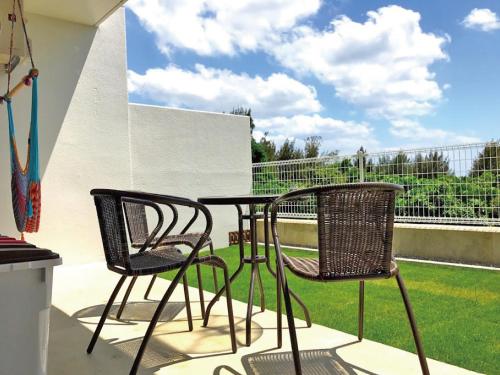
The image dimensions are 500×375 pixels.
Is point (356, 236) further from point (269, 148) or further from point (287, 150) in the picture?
point (269, 148)

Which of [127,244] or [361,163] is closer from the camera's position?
[127,244]

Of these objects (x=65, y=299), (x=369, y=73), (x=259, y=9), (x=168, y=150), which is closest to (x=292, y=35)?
(x=259, y=9)

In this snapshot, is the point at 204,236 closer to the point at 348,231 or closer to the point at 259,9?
the point at 348,231

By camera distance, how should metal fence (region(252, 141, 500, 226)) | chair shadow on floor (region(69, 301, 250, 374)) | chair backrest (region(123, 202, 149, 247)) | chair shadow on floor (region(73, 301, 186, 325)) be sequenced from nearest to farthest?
chair shadow on floor (region(69, 301, 250, 374)) → chair shadow on floor (region(73, 301, 186, 325)) → chair backrest (region(123, 202, 149, 247)) → metal fence (region(252, 141, 500, 226))

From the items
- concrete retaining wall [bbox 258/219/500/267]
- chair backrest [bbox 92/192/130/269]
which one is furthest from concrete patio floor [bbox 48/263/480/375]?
concrete retaining wall [bbox 258/219/500/267]

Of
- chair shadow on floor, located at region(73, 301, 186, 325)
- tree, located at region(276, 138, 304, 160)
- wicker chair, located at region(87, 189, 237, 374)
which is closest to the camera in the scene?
wicker chair, located at region(87, 189, 237, 374)

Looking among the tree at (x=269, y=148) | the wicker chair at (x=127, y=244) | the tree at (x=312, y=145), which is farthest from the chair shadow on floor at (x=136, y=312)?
the tree at (x=312, y=145)

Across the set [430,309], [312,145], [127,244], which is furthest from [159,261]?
[312,145]

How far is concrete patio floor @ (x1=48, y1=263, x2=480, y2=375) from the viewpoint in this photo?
6.91 feet

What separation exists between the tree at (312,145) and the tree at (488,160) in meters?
11.0

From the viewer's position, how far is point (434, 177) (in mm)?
5316

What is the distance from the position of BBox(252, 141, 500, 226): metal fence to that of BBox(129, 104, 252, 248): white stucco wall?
1.37 meters

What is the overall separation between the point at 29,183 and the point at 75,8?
2509 millimetres

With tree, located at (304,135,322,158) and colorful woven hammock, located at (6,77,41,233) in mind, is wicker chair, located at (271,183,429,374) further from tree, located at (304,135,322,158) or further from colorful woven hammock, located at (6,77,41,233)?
tree, located at (304,135,322,158)
